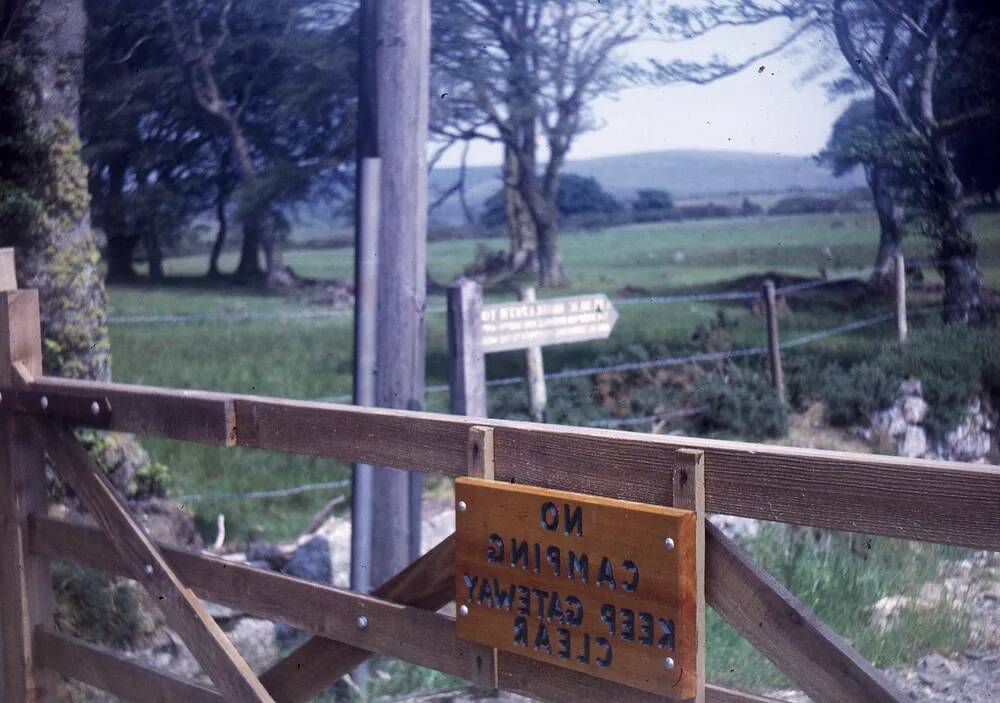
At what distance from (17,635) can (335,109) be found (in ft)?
14.5

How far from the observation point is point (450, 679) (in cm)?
434

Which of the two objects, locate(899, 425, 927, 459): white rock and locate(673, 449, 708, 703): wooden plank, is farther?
locate(899, 425, 927, 459): white rock

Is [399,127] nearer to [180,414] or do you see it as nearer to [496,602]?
[180,414]

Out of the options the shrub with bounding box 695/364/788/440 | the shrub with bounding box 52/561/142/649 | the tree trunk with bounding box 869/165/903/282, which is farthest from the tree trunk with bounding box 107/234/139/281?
the tree trunk with bounding box 869/165/903/282

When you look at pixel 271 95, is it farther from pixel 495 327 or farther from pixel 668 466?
pixel 668 466

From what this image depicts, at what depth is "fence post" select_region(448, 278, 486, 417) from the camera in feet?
17.3

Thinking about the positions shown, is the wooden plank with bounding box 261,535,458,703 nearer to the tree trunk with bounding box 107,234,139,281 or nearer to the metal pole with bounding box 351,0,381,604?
the metal pole with bounding box 351,0,381,604

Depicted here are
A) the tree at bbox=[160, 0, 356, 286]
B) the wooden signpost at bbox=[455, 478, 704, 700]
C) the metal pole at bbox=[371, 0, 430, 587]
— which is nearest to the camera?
the wooden signpost at bbox=[455, 478, 704, 700]

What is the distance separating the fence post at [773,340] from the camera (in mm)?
6539

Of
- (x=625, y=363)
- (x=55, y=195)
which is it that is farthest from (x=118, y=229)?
(x=625, y=363)

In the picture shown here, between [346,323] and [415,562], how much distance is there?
4818 mm

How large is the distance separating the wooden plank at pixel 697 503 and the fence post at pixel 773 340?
4474 millimetres

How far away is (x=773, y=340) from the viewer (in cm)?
653

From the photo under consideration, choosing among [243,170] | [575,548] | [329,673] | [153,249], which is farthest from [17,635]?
[243,170]
